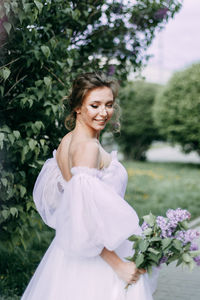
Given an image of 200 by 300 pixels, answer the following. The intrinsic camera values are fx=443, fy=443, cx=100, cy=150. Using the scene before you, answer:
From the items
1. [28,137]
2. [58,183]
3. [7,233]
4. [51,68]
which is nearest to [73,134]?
[58,183]

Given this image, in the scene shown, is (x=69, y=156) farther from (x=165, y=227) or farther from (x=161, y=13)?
(x=161, y=13)

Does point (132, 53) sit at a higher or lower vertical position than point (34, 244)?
higher

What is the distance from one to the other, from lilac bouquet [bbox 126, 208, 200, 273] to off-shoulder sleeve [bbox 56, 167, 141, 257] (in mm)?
96

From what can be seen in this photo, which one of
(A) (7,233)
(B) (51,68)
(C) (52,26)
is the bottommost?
(A) (7,233)

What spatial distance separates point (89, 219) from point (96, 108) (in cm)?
56

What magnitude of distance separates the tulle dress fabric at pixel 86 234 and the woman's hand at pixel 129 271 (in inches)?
2.8

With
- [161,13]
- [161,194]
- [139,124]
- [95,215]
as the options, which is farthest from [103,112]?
[139,124]

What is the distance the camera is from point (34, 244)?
5.87 meters

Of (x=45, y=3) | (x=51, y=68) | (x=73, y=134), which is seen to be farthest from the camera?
(x=51, y=68)

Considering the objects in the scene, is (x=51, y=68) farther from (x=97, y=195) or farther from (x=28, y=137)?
(x=97, y=195)

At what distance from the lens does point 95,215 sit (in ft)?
6.63

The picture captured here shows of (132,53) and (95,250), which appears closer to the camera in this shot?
(95,250)

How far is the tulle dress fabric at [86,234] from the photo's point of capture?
203cm

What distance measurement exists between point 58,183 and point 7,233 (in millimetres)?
1729
